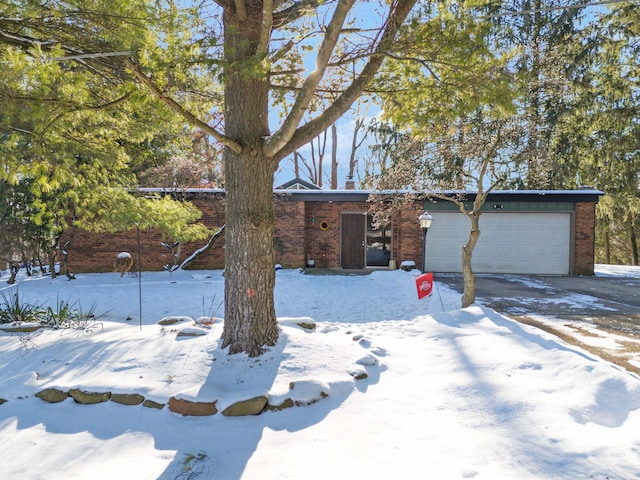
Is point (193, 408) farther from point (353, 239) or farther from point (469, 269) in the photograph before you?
point (353, 239)

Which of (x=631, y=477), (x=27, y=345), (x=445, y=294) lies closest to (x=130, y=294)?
(x=27, y=345)

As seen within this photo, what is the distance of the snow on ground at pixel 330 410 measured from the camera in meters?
2.27

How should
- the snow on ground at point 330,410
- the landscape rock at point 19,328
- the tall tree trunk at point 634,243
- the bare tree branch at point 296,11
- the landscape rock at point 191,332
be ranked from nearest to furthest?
the snow on ground at point 330,410, the bare tree branch at point 296,11, the landscape rock at point 191,332, the landscape rock at point 19,328, the tall tree trunk at point 634,243

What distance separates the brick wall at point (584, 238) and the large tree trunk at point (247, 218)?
12.3 meters

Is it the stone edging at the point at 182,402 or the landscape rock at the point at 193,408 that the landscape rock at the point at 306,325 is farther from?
the landscape rock at the point at 193,408

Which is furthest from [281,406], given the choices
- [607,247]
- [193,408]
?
[607,247]

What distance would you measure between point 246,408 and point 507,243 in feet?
39.9

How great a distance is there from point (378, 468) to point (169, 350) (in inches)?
105

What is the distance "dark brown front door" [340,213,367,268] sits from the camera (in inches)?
527

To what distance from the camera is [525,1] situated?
54.7 feet

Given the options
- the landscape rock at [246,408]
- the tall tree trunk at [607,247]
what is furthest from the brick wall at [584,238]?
the landscape rock at [246,408]

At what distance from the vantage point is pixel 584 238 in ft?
41.0

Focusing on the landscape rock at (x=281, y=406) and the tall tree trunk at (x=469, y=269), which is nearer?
the landscape rock at (x=281, y=406)

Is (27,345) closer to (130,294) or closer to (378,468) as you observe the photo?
(378,468)
